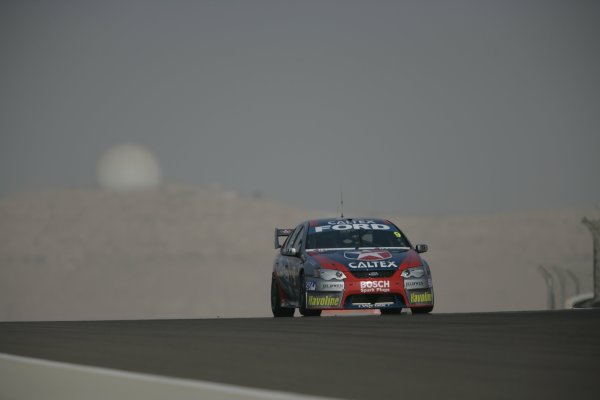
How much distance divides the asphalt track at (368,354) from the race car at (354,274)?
3.97 meters

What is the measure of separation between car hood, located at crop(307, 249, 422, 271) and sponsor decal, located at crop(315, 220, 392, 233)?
3.07 feet

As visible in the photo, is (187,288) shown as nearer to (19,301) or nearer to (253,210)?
(19,301)

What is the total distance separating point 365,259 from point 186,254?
144125 millimetres

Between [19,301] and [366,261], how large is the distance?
431 feet

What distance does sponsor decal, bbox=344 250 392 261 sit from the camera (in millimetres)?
18750

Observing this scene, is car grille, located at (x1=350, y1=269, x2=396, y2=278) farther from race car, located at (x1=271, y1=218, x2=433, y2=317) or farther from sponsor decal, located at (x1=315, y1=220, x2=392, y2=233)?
sponsor decal, located at (x1=315, y1=220, x2=392, y2=233)

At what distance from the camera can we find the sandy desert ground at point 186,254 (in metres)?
139

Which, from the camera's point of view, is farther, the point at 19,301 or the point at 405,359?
the point at 19,301

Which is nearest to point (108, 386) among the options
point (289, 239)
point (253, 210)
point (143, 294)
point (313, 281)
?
point (313, 281)

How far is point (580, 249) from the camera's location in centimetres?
15150

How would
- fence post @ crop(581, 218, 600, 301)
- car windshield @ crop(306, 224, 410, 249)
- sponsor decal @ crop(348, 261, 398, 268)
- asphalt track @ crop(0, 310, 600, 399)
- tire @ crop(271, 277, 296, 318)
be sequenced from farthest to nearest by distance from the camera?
fence post @ crop(581, 218, 600, 301), tire @ crop(271, 277, 296, 318), car windshield @ crop(306, 224, 410, 249), sponsor decal @ crop(348, 261, 398, 268), asphalt track @ crop(0, 310, 600, 399)

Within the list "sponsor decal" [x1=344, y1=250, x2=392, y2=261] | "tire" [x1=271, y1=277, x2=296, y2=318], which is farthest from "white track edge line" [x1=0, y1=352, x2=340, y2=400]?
"tire" [x1=271, y1=277, x2=296, y2=318]

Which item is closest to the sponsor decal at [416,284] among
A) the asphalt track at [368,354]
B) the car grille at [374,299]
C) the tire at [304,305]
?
the car grille at [374,299]

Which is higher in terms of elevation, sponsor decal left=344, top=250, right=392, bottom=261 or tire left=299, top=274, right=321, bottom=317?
sponsor decal left=344, top=250, right=392, bottom=261
